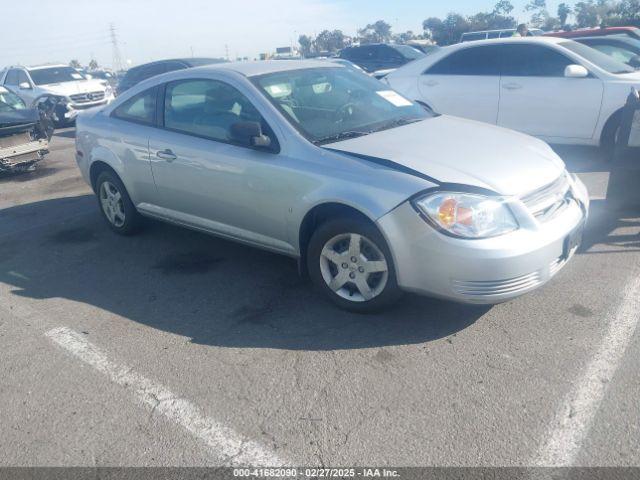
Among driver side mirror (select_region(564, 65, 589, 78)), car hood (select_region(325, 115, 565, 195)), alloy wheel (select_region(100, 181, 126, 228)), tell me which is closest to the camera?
car hood (select_region(325, 115, 565, 195))

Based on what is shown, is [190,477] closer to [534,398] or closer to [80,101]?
[534,398]

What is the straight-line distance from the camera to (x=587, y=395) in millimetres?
2867

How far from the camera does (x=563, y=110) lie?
738 centimetres

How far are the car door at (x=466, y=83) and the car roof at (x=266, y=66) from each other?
3.58 m

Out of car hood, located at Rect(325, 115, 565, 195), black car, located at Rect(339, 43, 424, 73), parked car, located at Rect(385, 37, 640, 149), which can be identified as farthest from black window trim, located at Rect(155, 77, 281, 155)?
black car, located at Rect(339, 43, 424, 73)

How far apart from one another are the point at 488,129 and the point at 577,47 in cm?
419

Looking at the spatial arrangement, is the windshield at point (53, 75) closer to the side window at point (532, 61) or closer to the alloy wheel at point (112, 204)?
the alloy wheel at point (112, 204)

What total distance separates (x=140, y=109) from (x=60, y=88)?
1222cm

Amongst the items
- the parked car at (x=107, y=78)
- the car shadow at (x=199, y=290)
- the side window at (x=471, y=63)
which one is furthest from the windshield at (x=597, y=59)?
the parked car at (x=107, y=78)

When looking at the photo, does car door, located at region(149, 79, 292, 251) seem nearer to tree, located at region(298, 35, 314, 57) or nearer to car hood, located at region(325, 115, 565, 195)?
car hood, located at region(325, 115, 565, 195)

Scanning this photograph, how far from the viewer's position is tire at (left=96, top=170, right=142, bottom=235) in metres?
5.50

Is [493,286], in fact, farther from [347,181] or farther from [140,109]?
[140,109]

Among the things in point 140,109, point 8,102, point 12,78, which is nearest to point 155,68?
point 8,102

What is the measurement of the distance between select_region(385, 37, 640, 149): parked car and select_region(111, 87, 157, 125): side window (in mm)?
4591
